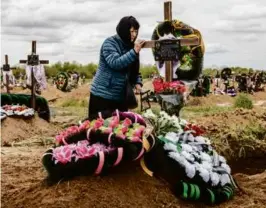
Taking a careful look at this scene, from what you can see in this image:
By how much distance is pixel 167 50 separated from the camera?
728cm

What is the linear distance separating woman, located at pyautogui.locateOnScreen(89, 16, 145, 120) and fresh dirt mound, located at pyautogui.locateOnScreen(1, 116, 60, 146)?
5.43 m

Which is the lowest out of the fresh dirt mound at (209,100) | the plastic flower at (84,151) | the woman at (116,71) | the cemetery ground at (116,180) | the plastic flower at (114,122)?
the fresh dirt mound at (209,100)

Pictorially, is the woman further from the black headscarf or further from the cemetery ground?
the cemetery ground

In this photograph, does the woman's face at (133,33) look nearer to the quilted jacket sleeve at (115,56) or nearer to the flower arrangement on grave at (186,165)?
the quilted jacket sleeve at (115,56)

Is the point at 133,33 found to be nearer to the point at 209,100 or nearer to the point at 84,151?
the point at 84,151

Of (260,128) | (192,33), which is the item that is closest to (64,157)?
(260,128)

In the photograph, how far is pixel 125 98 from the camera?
5320mm

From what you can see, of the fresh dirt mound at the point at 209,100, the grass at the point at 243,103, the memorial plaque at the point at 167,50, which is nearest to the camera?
the memorial plaque at the point at 167,50

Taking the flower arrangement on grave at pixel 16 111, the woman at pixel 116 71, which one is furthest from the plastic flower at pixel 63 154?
the flower arrangement on grave at pixel 16 111

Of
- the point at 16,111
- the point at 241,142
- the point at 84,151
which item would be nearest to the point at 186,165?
the point at 84,151

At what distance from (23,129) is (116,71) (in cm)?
724

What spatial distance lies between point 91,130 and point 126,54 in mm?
812

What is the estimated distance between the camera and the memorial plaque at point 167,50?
7227mm

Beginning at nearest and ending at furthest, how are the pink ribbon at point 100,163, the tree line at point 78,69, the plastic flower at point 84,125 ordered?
1. the pink ribbon at point 100,163
2. the plastic flower at point 84,125
3. the tree line at point 78,69
